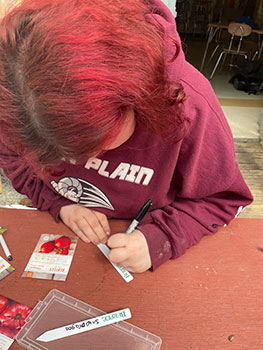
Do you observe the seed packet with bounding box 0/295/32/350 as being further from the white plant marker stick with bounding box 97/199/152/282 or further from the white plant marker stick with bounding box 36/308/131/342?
the white plant marker stick with bounding box 97/199/152/282

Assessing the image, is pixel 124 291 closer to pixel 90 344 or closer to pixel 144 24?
pixel 90 344

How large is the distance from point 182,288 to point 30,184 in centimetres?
43

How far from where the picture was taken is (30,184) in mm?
739

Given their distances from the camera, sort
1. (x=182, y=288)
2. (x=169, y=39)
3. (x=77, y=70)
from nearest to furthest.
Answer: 1. (x=77, y=70)
2. (x=169, y=39)
3. (x=182, y=288)

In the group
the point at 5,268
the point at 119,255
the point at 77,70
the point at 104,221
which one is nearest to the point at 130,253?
the point at 119,255

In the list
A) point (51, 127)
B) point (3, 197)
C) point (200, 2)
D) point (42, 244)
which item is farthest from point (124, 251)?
point (200, 2)

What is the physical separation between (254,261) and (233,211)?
0.35ft

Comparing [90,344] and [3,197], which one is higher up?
[90,344]

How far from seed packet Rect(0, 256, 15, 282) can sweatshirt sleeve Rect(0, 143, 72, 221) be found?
0.14 metres

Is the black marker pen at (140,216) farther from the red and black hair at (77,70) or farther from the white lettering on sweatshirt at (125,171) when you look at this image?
the red and black hair at (77,70)

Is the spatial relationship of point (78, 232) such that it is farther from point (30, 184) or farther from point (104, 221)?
point (30, 184)

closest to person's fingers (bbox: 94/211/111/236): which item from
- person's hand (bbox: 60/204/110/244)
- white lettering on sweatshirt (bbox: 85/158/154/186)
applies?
person's hand (bbox: 60/204/110/244)

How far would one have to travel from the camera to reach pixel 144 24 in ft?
1.20

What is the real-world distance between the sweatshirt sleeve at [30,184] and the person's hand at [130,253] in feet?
0.55
